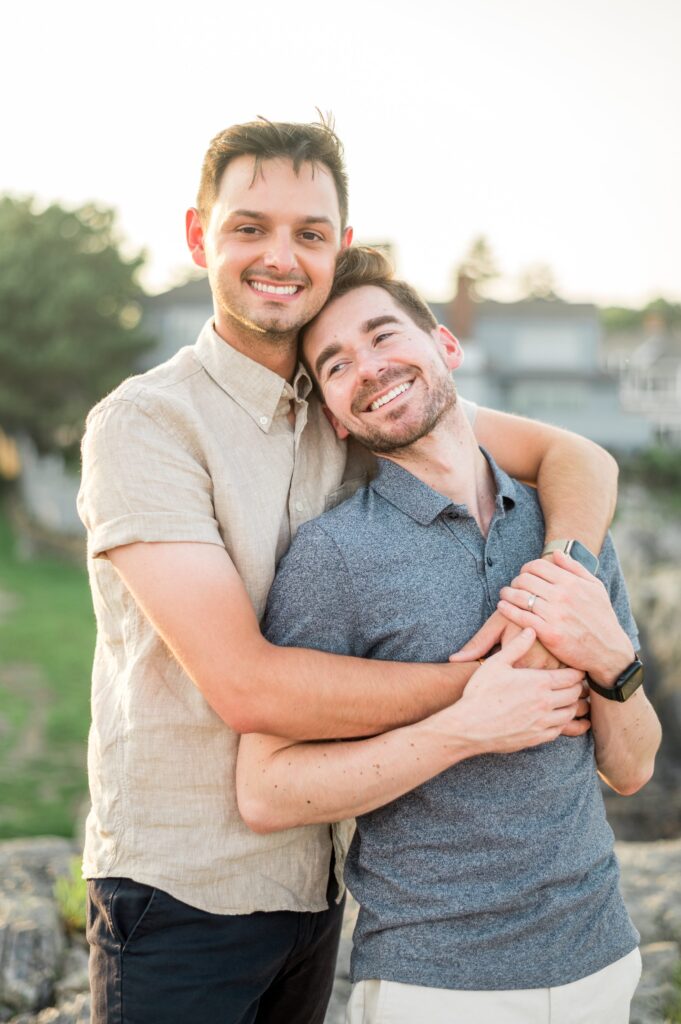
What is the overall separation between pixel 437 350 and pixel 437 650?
950 millimetres

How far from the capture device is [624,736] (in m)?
2.67

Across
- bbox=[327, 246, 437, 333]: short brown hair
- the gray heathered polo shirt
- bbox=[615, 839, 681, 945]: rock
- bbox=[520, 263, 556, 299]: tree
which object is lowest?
bbox=[520, 263, 556, 299]: tree

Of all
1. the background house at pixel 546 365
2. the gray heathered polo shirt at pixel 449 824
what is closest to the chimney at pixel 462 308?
the background house at pixel 546 365

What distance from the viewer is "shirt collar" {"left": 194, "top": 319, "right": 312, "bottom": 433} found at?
2.72 meters

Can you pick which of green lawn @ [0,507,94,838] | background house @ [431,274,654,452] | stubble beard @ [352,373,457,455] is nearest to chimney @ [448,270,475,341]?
background house @ [431,274,654,452]

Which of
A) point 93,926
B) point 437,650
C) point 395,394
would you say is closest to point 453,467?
point 395,394

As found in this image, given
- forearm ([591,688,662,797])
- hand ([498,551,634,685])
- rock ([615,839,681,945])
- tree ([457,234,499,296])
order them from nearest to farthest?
hand ([498,551,634,685]) < forearm ([591,688,662,797]) < rock ([615,839,681,945]) < tree ([457,234,499,296])

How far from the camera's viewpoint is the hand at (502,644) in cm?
251

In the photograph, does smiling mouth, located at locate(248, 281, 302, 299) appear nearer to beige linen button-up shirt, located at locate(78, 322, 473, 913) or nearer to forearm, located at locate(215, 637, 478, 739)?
beige linen button-up shirt, located at locate(78, 322, 473, 913)

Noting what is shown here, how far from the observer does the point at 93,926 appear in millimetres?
2627

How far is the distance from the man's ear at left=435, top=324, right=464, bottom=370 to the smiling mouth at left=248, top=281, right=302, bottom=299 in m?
0.54

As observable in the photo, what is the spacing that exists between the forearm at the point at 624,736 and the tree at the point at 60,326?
2878 centimetres

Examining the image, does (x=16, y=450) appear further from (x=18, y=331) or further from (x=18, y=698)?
(x=18, y=698)

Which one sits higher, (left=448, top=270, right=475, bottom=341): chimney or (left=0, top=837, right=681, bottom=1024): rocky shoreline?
(left=0, top=837, right=681, bottom=1024): rocky shoreline
